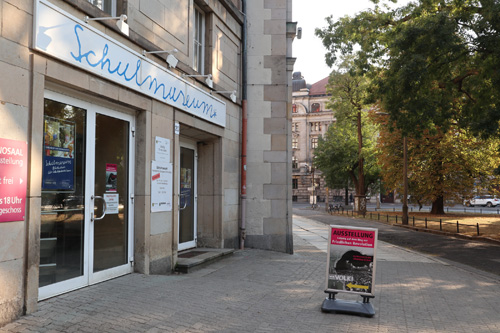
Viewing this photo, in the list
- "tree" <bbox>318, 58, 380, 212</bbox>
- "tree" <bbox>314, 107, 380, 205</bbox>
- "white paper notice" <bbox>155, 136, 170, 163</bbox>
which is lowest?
"white paper notice" <bbox>155, 136, 170, 163</bbox>

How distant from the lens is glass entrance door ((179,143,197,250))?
32.4ft

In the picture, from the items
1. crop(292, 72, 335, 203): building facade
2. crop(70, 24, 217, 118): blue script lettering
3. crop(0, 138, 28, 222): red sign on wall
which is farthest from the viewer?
crop(292, 72, 335, 203): building facade

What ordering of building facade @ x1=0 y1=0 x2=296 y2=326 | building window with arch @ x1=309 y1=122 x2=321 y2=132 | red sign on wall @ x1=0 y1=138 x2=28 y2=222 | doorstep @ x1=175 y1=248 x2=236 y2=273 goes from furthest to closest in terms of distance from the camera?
building window with arch @ x1=309 y1=122 x2=321 y2=132 → doorstep @ x1=175 y1=248 x2=236 y2=273 → building facade @ x1=0 y1=0 x2=296 y2=326 → red sign on wall @ x1=0 y1=138 x2=28 y2=222

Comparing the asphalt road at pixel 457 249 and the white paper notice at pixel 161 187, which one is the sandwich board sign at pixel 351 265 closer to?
the white paper notice at pixel 161 187

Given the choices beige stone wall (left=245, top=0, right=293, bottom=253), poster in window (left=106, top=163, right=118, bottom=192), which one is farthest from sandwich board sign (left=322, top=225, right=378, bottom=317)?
beige stone wall (left=245, top=0, right=293, bottom=253)

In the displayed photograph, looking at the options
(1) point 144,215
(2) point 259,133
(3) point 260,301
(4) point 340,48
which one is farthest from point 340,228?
(4) point 340,48

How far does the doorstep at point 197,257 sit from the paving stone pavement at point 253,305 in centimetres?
19

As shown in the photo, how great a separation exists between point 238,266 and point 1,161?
18.0 feet

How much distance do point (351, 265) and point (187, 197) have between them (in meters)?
5.23

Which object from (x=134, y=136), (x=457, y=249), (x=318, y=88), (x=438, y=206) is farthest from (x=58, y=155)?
(x=318, y=88)

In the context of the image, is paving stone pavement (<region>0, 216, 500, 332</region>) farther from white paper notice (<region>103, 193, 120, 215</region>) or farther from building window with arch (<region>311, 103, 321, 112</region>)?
building window with arch (<region>311, 103, 321, 112</region>)

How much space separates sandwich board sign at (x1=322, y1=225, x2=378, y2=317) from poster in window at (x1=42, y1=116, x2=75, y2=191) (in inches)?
138

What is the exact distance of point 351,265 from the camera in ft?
18.9

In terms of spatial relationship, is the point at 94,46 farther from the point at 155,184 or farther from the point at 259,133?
the point at 259,133
